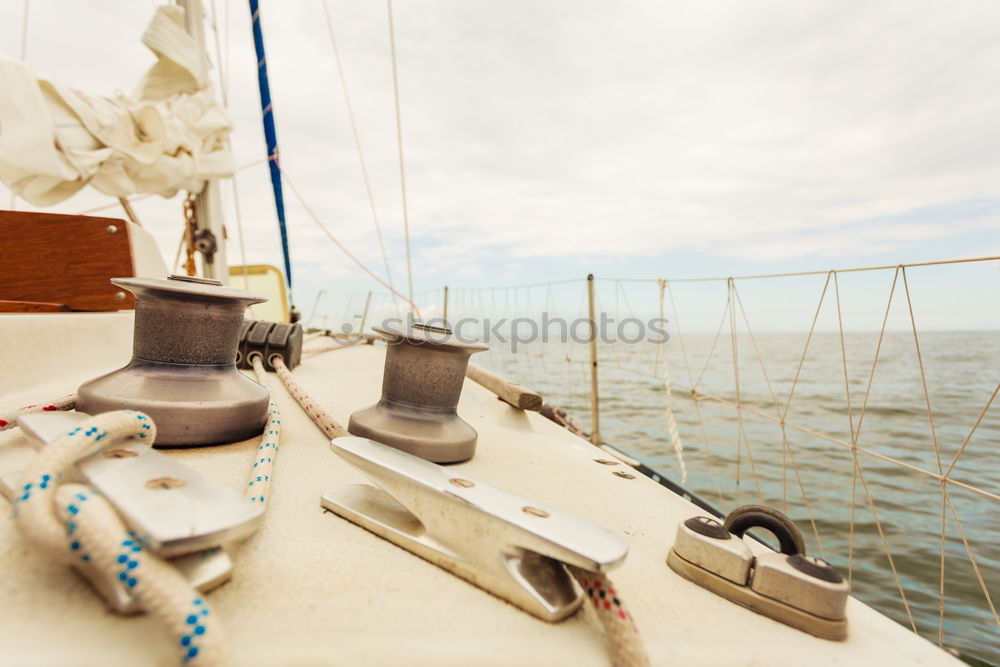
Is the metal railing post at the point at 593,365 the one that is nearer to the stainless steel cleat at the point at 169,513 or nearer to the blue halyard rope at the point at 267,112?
the stainless steel cleat at the point at 169,513

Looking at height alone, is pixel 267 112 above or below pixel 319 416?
above

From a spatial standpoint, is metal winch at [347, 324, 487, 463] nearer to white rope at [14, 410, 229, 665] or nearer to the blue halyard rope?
white rope at [14, 410, 229, 665]

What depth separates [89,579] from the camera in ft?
1.36

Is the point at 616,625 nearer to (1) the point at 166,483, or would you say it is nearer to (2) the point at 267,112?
(1) the point at 166,483

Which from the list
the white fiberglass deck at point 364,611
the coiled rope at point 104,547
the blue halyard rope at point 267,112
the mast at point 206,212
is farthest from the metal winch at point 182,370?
the blue halyard rope at point 267,112

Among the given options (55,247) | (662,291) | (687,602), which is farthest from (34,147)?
(662,291)

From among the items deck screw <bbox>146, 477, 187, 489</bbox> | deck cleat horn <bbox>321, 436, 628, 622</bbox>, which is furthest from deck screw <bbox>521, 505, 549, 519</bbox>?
deck screw <bbox>146, 477, 187, 489</bbox>

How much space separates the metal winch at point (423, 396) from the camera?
906mm

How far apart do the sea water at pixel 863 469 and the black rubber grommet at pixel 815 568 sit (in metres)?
0.26

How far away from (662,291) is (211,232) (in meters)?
2.96

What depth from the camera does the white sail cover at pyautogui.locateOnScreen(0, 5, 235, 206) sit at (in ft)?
5.94

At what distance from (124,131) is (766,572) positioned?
2.91 metres

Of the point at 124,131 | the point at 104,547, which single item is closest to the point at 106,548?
the point at 104,547

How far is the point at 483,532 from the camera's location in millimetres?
530
